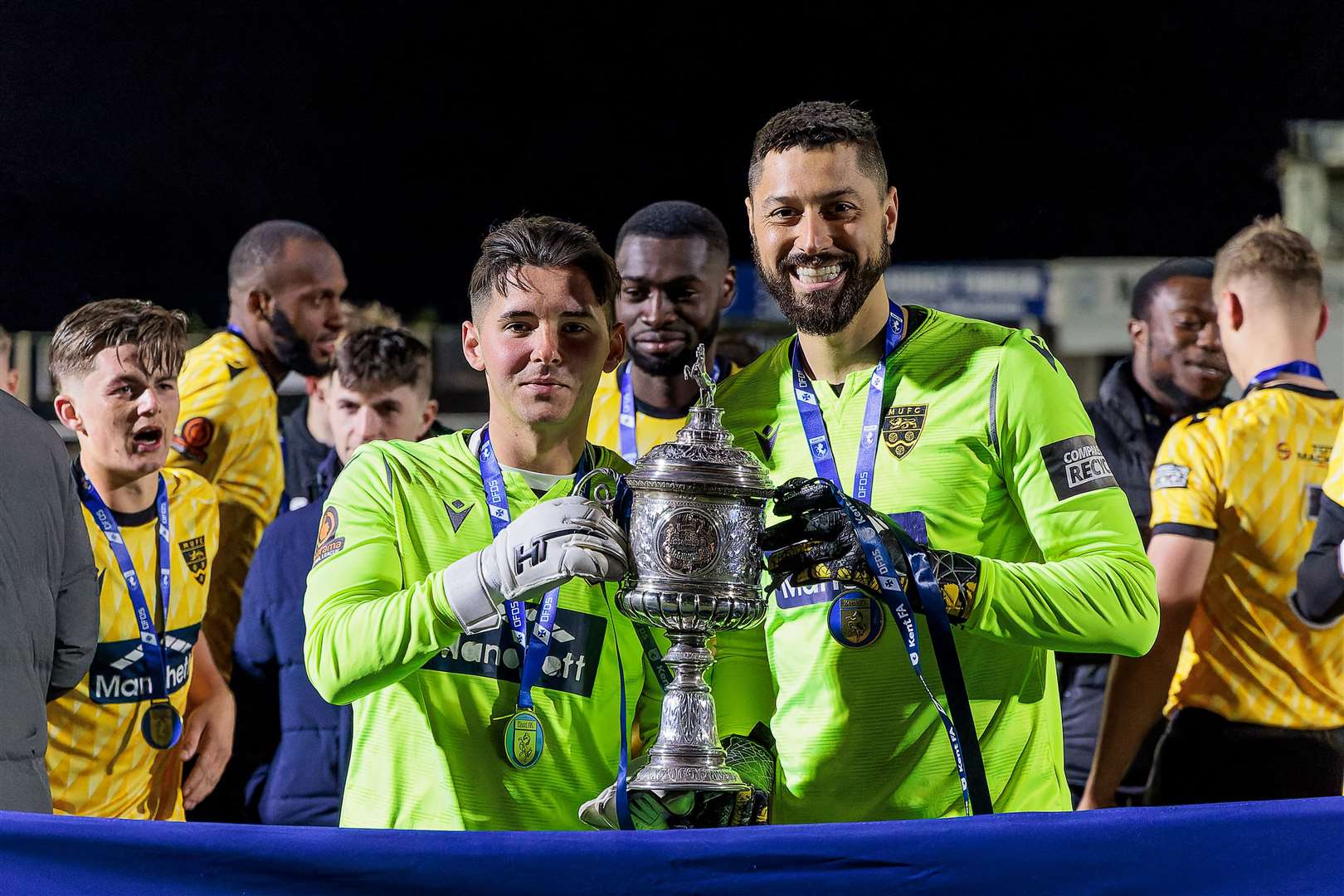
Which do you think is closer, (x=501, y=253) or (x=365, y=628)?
(x=365, y=628)

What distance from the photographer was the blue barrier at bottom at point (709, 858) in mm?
1688

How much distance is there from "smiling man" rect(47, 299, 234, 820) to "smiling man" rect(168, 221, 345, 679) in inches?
31.4

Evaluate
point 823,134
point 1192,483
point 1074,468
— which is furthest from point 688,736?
point 1192,483

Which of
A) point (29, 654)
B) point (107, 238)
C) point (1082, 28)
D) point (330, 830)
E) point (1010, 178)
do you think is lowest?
point (330, 830)

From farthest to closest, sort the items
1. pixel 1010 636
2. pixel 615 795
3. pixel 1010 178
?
pixel 1010 178 < pixel 1010 636 < pixel 615 795

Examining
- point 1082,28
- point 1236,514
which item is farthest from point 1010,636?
point 1082,28

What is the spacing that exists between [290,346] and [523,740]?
2952mm

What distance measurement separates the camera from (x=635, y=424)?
3.75m

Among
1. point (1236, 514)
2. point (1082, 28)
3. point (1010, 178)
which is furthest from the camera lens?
point (1010, 178)

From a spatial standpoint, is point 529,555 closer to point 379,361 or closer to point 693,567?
point 693,567

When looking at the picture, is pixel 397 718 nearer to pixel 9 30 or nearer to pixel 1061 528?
pixel 1061 528

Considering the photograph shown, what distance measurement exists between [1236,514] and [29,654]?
284 cm

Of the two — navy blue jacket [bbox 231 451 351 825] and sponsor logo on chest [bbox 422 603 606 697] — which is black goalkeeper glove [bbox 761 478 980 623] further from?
navy blue jacket [bbox 231 451 351 825]

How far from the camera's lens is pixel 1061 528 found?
2.21 meters
